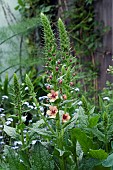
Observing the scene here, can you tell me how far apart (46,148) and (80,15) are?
278 centimetres

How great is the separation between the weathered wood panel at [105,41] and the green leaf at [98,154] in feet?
7.65

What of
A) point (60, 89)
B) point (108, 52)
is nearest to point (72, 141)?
point (60, 89)

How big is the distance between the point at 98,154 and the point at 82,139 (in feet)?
0.26

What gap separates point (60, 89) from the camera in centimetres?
136

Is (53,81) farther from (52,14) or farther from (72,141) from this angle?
(52,14)

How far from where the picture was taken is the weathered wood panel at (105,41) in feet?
12.1

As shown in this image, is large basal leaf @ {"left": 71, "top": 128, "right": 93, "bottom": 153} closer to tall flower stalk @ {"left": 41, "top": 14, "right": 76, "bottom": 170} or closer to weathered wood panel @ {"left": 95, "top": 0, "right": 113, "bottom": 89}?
tall flower stalk @ {"left": 41, "top": 14, "right": 76, "bottom": 170}

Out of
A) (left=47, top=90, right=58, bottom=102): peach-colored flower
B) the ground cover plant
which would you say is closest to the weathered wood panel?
the ground cover plant

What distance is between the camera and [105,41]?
3789 millimetres

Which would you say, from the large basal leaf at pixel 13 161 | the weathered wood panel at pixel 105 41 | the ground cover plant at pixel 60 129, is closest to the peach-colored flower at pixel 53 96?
the ground cover plant at pixel 60 129

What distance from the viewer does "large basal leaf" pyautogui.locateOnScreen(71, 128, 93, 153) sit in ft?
4.50

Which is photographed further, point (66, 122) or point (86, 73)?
point (86, 73)

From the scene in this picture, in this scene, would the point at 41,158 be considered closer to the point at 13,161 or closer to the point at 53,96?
the point at 13,161

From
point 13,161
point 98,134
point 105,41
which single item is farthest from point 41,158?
point 105,41
